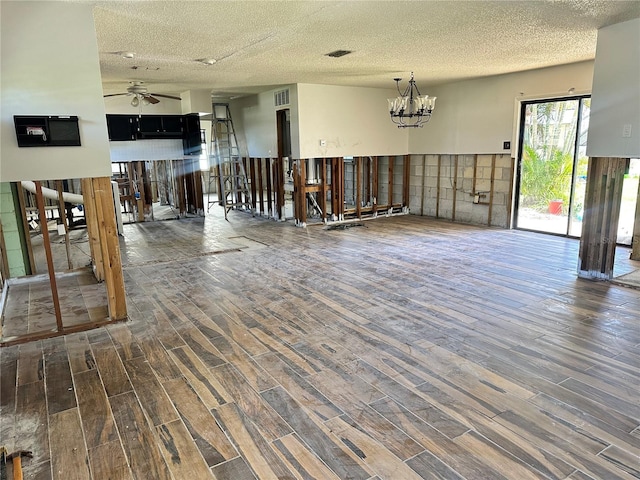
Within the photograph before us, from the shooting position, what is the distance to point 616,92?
173 inches

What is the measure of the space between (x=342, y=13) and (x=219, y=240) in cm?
469

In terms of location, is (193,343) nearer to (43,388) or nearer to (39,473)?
(43,388)

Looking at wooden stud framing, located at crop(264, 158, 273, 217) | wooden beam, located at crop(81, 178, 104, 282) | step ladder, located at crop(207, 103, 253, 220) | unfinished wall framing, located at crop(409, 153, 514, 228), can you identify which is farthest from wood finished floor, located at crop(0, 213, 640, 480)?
step ladder, located at crop(207, 103, 253, 220)

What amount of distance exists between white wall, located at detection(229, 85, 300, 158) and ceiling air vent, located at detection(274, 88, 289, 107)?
0.10m

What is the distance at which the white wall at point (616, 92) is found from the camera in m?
4.24

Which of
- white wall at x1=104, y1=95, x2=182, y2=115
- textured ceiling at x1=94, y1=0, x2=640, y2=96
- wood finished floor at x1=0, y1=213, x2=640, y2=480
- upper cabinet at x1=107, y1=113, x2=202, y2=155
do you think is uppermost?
textured ceiling at x1=94, y1=0, x2=640, y2=96

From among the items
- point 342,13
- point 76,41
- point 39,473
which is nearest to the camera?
point 39,473

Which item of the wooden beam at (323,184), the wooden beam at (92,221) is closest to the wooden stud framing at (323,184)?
the wooden beam at (323,184)

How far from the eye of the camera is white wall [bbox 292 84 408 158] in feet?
27.2

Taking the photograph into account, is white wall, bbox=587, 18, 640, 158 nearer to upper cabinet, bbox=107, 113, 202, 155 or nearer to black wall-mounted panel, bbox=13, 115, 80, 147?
black wall-mounted panel, bbox=13, 115, 80, 147

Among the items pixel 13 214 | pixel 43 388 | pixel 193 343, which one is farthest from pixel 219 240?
pixel 43 388

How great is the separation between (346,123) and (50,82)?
20.2 ft

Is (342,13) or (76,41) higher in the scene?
(342,13)

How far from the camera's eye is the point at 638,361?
3102 mm
